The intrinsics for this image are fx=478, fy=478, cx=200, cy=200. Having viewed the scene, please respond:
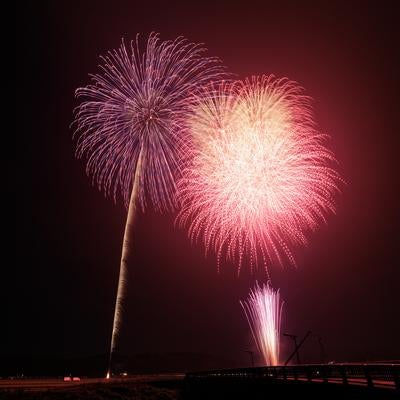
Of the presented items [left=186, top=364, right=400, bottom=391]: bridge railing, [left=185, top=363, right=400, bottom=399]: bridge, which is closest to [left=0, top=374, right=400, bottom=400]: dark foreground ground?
[left=185, top=363, right=400, bottom=399]: bridge

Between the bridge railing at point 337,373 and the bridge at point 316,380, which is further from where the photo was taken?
the bridge railing at point 337,373

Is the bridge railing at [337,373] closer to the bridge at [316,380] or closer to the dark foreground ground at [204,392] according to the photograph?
the bridge at [316,380]

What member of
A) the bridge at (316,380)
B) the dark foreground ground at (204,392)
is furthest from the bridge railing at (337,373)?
the dark foreground ground at (204,392)

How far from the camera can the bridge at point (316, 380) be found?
2153 centimetres

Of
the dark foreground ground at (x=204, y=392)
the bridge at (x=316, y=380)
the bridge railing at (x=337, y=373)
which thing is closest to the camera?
the bridge at (x=316, y=380)

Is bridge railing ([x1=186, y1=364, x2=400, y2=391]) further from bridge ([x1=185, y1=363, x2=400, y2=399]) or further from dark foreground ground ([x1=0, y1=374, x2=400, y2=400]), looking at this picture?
dark foreground ground ([x1=0, y1=374, x2=400, y2=400])

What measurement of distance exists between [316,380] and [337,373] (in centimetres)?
567

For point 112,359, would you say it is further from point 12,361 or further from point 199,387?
point 12,361

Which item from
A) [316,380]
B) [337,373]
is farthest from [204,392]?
[316,380]

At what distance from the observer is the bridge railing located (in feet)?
72.9

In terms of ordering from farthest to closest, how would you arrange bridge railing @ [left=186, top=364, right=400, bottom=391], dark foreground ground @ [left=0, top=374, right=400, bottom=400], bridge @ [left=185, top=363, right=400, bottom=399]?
dark foreground ground @ [left=0, top=374, right=400, bottom=400] < bridge railing @ [left=186, top=364, right=400, bottom=391] < bridge @ [left=185, top=363, right=400, bottom=399]

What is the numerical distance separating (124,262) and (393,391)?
1404 inches

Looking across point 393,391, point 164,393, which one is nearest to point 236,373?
point 164,393

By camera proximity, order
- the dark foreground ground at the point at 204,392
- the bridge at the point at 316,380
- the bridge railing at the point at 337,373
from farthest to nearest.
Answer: the dark foreground ground at the point at 204,392
the bridge railing at the point at 337,373
the bridge at the point at 316,380
